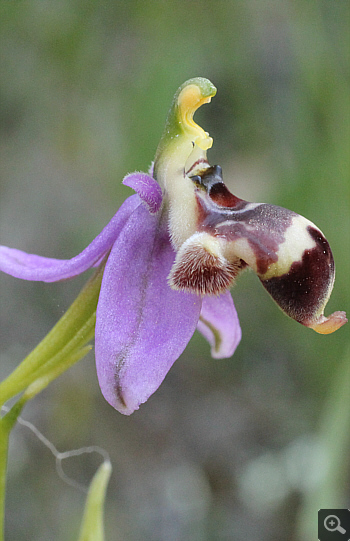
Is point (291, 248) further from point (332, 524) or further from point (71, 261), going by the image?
point (332, 524)

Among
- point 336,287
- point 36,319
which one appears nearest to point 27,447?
point 36,319

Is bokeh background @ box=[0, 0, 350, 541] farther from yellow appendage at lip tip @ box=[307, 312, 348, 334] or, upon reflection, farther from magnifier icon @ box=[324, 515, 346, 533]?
yellow appendage at lip tip @ box=[307, 312, 348, 334]

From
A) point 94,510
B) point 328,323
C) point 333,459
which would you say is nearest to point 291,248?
point 328,323

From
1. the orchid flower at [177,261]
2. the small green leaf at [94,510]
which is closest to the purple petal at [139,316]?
the orchid flower at [177,261]

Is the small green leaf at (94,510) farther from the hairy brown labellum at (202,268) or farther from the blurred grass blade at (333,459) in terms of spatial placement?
the blurred grass blade at (333,459)

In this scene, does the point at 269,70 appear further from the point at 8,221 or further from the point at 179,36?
the point at 8,221

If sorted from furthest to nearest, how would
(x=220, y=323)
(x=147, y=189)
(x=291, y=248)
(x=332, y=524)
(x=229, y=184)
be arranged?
(x=229, y=184), (x=332, y=524), (x=220, y=323), (x=147, y=189), (x=291, y=248)
